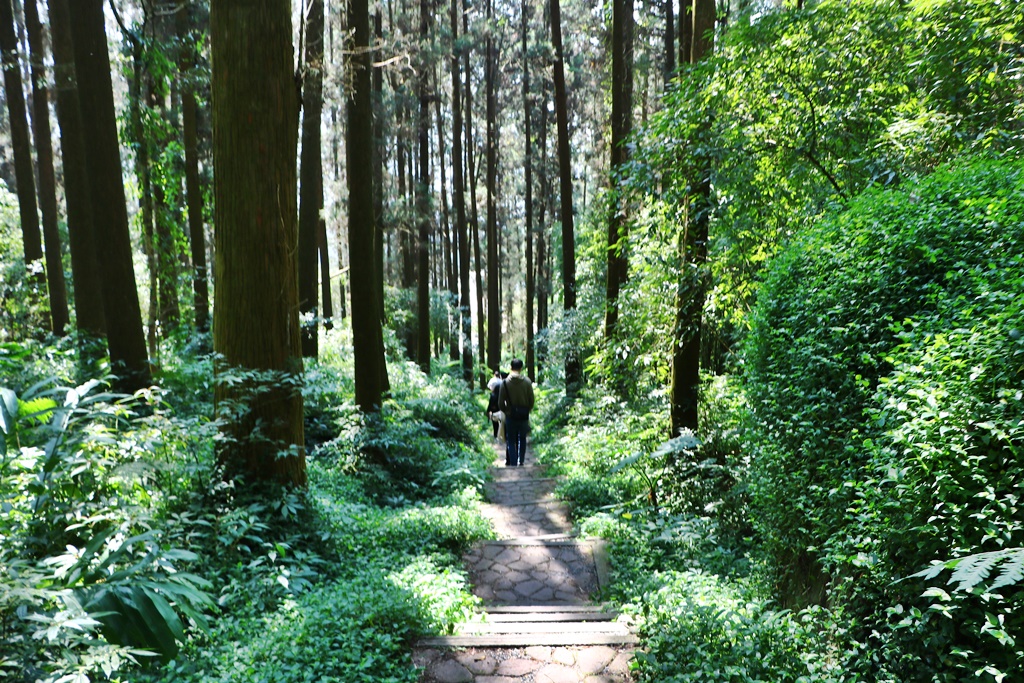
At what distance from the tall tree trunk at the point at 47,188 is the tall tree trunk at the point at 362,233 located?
6678 mm

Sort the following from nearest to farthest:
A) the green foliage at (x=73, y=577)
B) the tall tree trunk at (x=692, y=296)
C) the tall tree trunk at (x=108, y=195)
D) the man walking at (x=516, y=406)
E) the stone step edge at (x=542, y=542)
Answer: the green foliage at (x=73, y=577), the stone step edge at (x=542, y=542), the tall tree trunk at (x=692, y=296), the tall tree trunk at (x=108, y=195), the man walking at (x=516, y=406)

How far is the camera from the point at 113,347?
29.1 ft

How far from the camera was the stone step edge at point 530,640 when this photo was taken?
4.20m

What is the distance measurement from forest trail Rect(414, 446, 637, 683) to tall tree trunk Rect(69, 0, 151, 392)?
5.58 metres

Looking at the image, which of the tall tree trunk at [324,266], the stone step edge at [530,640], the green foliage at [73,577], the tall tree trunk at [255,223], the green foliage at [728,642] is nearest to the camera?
the green foliage at [73,577]

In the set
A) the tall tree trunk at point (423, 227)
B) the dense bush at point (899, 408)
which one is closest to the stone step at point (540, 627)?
the dense bush at point (899, 408)

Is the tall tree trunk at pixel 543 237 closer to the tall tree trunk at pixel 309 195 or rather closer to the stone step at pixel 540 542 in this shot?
the tall tree trunk at pixel 309 195

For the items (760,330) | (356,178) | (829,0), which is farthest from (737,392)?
(356,178)

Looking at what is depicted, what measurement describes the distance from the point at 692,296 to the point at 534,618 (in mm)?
4857

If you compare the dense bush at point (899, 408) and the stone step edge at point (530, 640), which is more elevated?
the dense bush at point (899, 408)

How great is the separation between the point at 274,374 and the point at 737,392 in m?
4.55

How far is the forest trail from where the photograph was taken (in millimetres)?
3920

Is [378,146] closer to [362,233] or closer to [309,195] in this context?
[309,195]

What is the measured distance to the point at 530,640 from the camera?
4.26 meters
